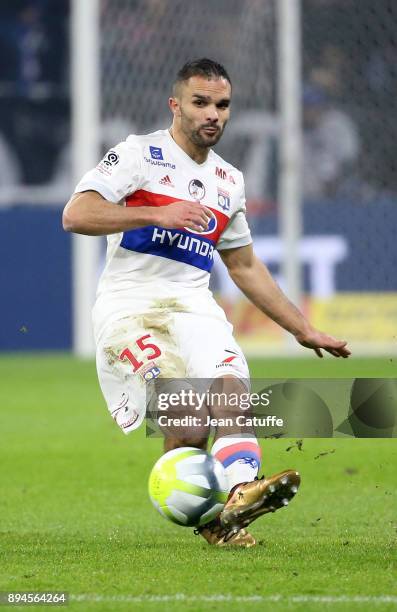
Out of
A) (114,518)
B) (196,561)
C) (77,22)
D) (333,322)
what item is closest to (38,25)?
(77,22)

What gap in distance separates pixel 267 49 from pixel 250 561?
11793mm

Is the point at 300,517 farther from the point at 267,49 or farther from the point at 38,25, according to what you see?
the point at 38,25

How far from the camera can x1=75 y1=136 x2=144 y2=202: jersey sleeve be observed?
5621 mm

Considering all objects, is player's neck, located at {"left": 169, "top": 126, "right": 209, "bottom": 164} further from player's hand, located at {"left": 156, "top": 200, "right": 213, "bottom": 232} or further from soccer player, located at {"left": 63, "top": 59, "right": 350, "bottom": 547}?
player's hand, located at {"left": 156, "top": 200, "right": 213, "bottom": 232}

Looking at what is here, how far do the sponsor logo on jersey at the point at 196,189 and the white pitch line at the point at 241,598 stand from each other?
1.97m

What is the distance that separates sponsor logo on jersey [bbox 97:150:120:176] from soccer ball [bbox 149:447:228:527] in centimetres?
116

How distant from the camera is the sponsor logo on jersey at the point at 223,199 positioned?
6090 millimetres

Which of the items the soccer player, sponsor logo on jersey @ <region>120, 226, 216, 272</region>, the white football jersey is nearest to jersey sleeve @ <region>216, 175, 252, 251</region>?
the soccer player

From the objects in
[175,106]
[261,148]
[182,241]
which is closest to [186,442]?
[182,241]

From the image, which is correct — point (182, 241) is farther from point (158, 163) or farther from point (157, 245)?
point (158, 163)

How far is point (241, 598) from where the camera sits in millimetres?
4516

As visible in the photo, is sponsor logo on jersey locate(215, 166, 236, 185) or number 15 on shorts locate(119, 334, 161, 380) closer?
number 15 on shorts locate(119, 334, 161, 380)

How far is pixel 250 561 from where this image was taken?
17.3 ft

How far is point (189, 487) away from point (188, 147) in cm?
153
